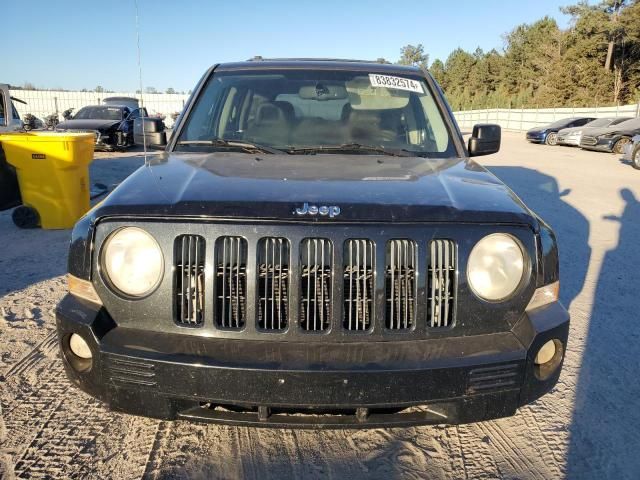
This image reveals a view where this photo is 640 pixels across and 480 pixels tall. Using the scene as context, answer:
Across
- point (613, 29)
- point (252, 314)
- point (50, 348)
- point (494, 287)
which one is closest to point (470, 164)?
point (494, 287)

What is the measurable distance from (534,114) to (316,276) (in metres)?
45.4

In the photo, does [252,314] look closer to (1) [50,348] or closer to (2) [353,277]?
(2) [353,277]

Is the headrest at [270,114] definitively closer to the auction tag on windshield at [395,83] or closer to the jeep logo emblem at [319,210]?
the auction tag on windshield at [395,83]

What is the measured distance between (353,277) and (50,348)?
250 cm

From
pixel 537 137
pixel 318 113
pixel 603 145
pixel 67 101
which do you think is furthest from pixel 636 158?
pixel 67 101

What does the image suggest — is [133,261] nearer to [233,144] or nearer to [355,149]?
[233,144]

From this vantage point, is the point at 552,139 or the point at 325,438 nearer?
the point at 325,438

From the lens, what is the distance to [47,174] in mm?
6723

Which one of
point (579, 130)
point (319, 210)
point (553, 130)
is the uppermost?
point (319, 210)

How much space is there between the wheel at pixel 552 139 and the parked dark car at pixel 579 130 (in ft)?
1.57

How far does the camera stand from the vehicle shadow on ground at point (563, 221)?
5.13m

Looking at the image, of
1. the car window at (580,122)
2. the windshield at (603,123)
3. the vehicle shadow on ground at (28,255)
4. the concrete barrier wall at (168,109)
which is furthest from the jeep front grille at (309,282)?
the concrete barrier wall at (168,109)

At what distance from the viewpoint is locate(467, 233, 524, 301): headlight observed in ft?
6.93

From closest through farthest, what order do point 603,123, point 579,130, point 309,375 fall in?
1. point 309,375
2. point 603,123
3. point 579,130
